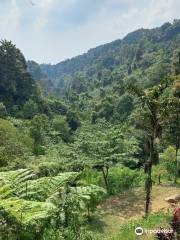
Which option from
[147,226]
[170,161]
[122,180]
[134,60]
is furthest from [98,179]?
[134,60]

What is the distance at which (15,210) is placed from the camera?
7.61 meters

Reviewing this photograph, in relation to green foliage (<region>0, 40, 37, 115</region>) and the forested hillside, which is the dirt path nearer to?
the forested hillside

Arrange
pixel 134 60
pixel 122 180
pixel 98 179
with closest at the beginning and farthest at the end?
pixel 98 179 < pixel 122 180 < pixel 134 60

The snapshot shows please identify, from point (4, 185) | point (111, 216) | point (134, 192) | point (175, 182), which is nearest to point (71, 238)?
point (4, 185)

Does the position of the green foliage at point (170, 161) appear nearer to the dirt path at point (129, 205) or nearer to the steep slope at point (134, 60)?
the dirt path at point (129, 205)

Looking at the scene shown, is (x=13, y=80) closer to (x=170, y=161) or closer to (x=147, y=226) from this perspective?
(x=170, y=161)

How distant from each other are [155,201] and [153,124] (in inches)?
181

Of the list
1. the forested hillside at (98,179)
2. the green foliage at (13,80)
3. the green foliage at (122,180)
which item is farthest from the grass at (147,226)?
the green foliage at (13,80)

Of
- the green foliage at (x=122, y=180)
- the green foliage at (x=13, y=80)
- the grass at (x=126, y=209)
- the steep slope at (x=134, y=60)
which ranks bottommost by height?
the grass at (x=126, y=209)

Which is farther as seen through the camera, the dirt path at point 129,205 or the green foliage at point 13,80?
the green foliage at point 13,80

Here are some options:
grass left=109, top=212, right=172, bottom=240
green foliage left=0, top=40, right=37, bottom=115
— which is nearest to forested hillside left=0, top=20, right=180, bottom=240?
grass left=109, top=212, right=172, bottom=240

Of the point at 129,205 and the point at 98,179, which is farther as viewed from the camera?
the point at 98,179

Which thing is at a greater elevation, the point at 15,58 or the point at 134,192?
the point at 15,58

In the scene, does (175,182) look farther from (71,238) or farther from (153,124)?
(71,238)
